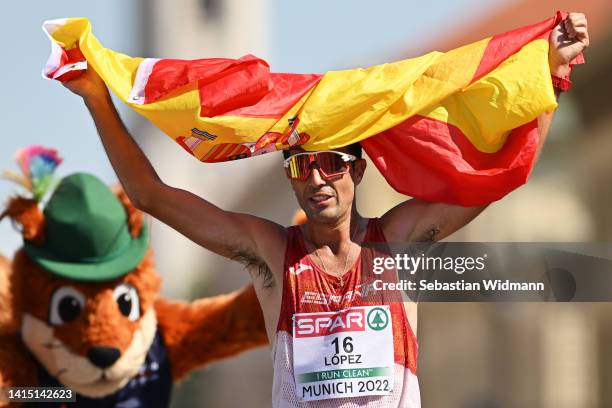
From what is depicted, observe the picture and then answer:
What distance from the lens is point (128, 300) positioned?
6.70 metres

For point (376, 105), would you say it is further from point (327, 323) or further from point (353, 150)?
point (327, 323)

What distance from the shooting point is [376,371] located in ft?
16.0

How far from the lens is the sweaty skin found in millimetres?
4977

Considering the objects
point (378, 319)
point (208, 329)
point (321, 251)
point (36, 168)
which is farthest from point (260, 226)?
point (208, 329)

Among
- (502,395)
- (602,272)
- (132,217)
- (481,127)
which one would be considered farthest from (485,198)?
(502,395)

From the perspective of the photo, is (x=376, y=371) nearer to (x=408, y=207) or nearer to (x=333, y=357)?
(x=333, y=357)

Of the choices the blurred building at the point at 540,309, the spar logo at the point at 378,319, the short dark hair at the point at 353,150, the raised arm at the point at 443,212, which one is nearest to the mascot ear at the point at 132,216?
the short dark hair at the point at 353,150

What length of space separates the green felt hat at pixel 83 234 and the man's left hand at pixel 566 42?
243 centimetres

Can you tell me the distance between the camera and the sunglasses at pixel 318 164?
493 centimetres

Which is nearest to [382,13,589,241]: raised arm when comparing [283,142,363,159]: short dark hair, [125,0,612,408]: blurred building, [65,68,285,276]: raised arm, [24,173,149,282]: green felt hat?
[283,142,363,159]: short dark hair

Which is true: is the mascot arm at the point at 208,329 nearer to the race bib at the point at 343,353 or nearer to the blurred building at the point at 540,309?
the race bib at the point at 343,353

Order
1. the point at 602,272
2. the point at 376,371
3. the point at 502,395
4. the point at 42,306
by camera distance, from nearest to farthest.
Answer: the point at 376,371 < the point at 602,272 < the point at 42,306 < the point at 502,395

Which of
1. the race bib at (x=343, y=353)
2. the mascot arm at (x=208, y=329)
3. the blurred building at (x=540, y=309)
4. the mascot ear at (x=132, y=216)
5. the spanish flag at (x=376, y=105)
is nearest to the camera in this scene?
the race bib at (x=343, y=353)

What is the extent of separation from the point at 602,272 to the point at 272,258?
129 centimetres
